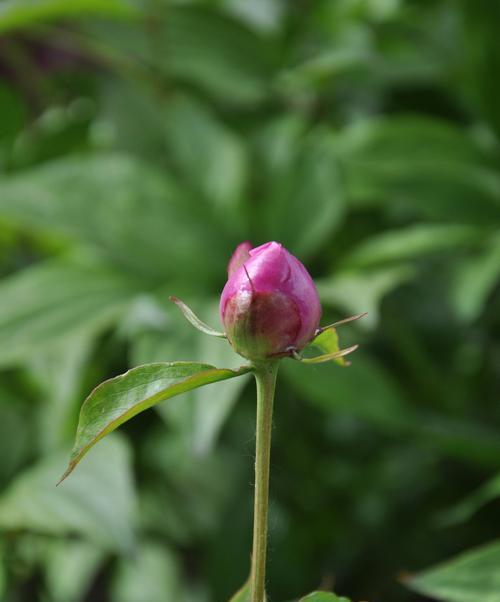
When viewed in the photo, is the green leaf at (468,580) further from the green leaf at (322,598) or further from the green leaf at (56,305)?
the green leaf at (56,305)

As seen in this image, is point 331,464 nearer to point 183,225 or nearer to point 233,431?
point 233,431

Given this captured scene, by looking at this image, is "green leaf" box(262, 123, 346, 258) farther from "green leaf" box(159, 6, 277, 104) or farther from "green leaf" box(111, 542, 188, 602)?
"green leaf" box(111, 542, 188, 602)

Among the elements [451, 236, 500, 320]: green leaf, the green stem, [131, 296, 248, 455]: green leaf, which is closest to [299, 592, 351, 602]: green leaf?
the green stem

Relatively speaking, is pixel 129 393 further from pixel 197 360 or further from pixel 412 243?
pixel 412 243

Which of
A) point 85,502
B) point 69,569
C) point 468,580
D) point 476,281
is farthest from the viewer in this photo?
point 69,569

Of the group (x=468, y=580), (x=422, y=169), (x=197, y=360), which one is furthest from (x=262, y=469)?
(x=422, y=169)

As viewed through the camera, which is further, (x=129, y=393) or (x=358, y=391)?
(x=358, y=391)

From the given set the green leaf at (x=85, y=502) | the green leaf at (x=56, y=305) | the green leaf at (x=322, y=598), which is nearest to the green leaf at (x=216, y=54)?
the green leaf at (x=56, y=305)
